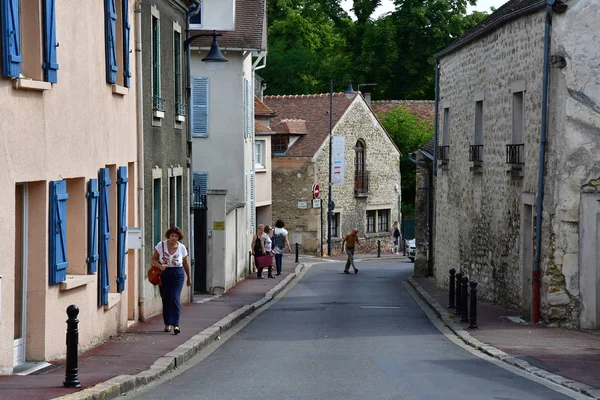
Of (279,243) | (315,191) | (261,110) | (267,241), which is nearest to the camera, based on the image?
(267,241)

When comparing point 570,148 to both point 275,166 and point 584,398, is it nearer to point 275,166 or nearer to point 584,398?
point 584,398

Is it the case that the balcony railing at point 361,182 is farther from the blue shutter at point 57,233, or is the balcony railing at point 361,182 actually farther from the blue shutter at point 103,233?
the blue shutter at point 57,233

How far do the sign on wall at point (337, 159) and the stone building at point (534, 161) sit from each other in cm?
2511

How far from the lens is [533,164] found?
19.8m

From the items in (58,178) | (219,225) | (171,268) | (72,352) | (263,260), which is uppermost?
(58,178)

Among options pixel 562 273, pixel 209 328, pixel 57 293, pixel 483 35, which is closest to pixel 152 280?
pixel 209 328

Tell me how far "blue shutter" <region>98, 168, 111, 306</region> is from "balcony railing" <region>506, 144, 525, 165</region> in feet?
29.1

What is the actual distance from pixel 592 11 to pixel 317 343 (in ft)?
23.7

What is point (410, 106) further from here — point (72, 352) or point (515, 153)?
point (72, 352)

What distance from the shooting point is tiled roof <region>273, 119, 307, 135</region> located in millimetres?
52781

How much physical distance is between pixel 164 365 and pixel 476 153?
1391cm

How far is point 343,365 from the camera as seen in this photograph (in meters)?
13.2

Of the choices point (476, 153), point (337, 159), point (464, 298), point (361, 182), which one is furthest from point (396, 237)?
point (464, 298)

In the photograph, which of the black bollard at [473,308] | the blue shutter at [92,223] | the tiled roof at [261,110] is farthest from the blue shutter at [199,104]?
the blue shutter at [92,223]
